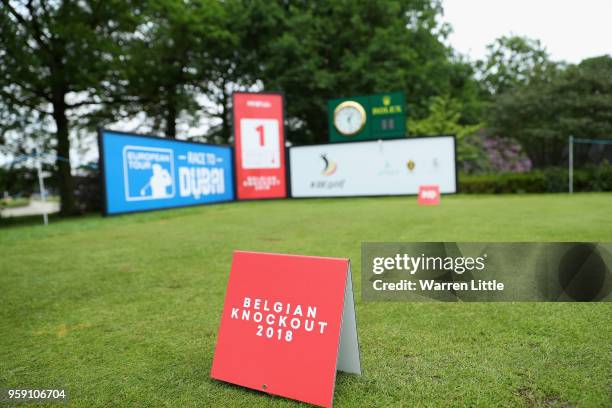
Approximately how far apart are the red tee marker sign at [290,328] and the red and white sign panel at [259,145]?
660 inches

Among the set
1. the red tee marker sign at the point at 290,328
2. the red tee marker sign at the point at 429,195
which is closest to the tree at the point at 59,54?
the red tee marker sign at the point at 429,195

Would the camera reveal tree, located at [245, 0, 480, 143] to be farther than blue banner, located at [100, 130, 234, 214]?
Yes

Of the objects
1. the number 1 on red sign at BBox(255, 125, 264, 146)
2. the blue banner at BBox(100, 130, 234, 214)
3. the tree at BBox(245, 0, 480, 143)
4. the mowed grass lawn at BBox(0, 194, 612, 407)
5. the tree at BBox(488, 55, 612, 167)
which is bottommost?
the mowed grass lawn at BBox(0, 194, 612, 407)

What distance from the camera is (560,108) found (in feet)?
86.1

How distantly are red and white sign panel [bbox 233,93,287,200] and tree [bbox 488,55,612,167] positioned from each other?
16747 millimetres

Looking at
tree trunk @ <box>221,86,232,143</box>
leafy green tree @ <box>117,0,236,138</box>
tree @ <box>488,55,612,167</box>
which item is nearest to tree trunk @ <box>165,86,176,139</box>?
leafy green tree @ <box>117,0,236,138</box>

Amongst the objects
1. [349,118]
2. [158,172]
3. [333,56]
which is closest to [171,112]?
[333,56]

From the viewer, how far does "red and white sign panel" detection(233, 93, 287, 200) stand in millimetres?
18844

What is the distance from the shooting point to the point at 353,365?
242cm

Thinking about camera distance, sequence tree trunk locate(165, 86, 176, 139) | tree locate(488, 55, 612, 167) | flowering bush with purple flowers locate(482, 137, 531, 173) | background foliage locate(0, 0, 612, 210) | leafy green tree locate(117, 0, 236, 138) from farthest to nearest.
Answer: flowering bush with purple flowers locate(482, 137, 531, 173) → tree locate(488, 55, 612, 167) → tree trunk locate(165, 86, 176, 139) → leafy green tree locate(117, 0, 236, 138) → background foliage locate(0, 0, 612, 210)

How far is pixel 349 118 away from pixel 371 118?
3.15ft

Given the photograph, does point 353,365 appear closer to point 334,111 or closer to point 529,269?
point 529,269

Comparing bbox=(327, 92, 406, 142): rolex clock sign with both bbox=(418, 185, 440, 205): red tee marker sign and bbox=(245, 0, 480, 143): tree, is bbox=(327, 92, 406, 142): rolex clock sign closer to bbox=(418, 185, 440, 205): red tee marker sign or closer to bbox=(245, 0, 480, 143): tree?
bbox=(418, 185, 440, 205): red tee marker sign

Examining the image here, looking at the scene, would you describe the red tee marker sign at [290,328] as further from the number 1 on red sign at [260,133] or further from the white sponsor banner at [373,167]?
the number 1 on red sign at [260,133]
